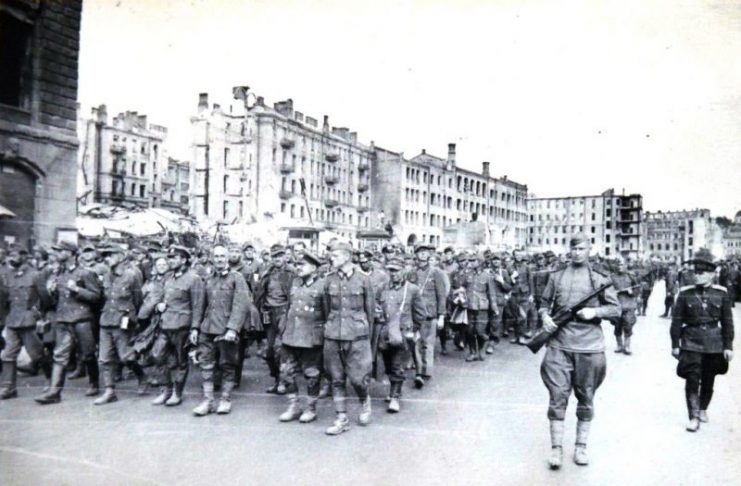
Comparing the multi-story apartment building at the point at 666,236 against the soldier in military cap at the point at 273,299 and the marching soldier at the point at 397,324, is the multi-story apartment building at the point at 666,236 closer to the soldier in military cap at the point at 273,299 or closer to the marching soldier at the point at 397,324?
the marching soldier at the point at 397,324

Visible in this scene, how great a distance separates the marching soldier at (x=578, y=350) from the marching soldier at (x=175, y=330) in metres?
4.46

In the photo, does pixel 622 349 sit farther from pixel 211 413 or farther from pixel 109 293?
pixel 109 293

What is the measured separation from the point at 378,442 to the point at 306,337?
156 centimetres

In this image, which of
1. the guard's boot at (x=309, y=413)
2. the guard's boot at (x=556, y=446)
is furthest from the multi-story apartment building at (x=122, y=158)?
the guard's boot at (x=556, y=446)

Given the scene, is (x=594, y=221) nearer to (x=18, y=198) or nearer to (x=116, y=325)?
(x=18, y=198)

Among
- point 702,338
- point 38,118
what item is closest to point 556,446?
point 702,338

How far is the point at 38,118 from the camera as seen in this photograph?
15141 millimetres

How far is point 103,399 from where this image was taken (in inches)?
302

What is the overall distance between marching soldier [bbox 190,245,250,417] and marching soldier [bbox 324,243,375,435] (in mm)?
1234

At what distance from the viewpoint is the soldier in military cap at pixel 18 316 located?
7.91m

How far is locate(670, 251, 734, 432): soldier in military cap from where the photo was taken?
22.5 ft

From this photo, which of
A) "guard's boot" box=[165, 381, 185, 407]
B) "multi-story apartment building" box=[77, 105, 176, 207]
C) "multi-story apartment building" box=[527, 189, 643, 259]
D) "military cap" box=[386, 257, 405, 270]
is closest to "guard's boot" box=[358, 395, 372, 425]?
"military cap" box=[386, 257, 405, 270]

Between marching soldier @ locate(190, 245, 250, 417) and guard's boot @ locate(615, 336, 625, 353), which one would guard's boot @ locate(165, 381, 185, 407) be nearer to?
marching soldier @ locate(190, 245, 250, 417)

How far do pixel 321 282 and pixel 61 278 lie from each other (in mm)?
3798
